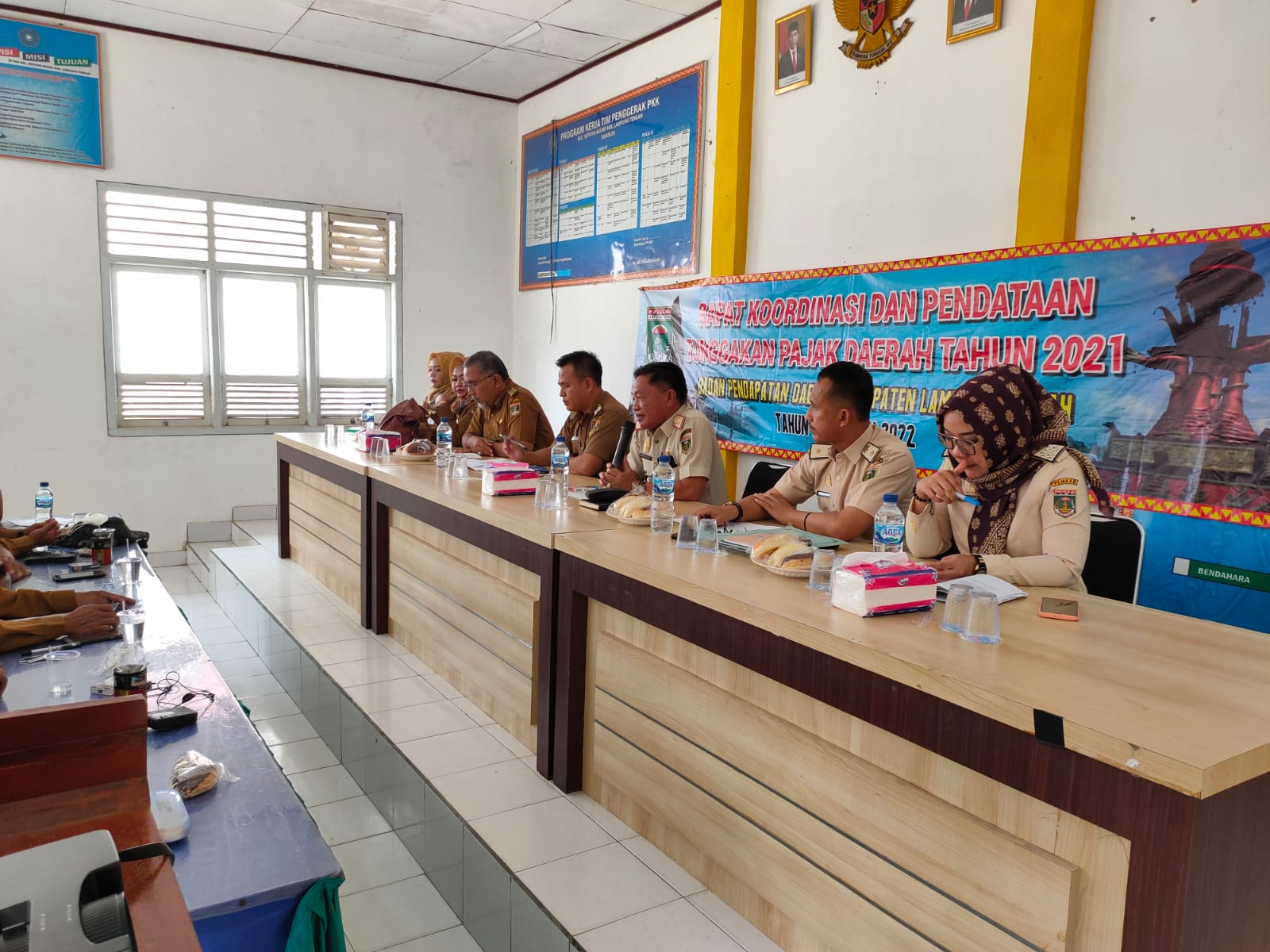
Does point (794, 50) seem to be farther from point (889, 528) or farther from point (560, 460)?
point (889, 528)

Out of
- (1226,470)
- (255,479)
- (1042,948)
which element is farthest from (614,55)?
(1042,948)

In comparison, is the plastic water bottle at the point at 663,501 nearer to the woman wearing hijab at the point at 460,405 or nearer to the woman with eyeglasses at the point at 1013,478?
the woman with eyeglasses at the point at 1013,478

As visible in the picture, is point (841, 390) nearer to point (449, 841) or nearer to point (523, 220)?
point (449, 841)

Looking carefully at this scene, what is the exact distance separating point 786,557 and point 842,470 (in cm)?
102

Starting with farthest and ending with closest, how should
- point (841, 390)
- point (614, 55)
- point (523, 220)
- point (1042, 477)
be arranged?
1. point (523, 220)
2. point (614, 55)
3. point (841, 390)
4. point (1042, 477)

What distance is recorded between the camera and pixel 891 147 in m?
3.67

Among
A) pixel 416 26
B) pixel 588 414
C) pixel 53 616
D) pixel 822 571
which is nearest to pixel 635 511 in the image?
pixel 822 571

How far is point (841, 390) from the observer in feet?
8.95

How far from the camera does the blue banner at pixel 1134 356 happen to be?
2.50 m

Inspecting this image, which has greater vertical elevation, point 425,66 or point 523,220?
point 425,66

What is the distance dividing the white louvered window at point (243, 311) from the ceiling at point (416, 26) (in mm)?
942

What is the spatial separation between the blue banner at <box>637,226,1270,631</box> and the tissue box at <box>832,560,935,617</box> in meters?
1.49

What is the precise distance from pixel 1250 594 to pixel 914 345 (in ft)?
4.81

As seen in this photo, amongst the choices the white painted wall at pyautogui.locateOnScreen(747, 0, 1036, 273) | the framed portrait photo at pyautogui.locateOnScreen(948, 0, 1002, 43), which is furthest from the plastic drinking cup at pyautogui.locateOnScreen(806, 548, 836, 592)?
the framed portrait photo at pyautogui.locateOnScreen(948, 0, 1002, 43)
